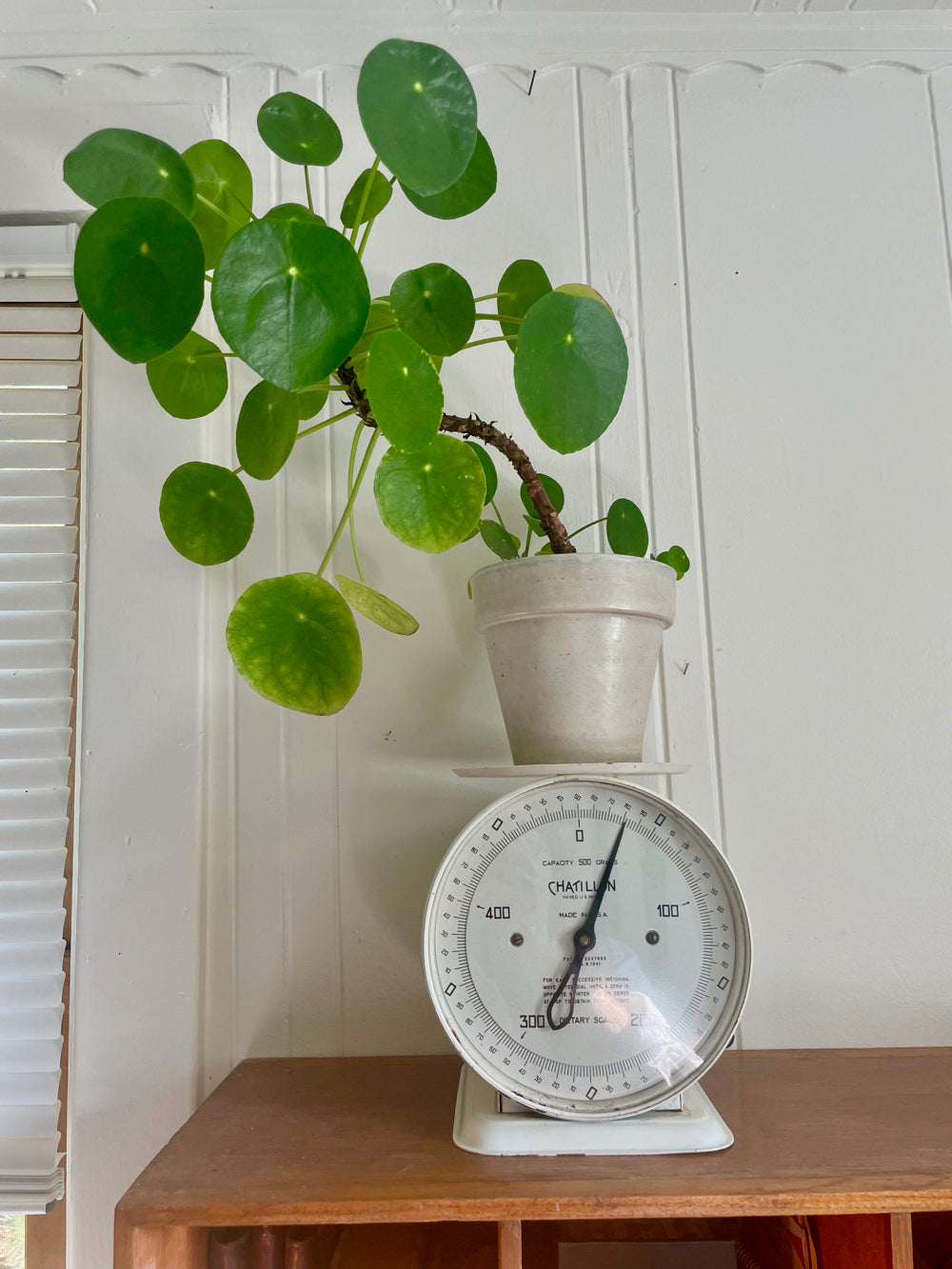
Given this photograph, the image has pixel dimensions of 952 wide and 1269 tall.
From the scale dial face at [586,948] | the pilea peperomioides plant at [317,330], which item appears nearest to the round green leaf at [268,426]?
the pilea peperomioides plant at [317,330]

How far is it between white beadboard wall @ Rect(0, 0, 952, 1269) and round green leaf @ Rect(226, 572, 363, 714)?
27 centimetres

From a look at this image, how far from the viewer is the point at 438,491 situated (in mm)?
830

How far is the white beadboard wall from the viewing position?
1.09 metres

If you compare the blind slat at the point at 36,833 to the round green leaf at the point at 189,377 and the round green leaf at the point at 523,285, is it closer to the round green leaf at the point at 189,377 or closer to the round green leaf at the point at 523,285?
the round green leaf at the point at 189,377

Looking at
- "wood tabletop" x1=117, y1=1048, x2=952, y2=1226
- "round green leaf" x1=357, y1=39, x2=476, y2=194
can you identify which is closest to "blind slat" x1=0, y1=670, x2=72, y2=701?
"wood tabletop" x1=117, y1=1048, x2=952, y2=1226

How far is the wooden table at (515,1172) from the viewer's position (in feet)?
2.25

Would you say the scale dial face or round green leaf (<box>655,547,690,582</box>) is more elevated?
round green leaf (<box>655,547,690,582</box>)

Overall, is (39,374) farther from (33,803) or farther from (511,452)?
(511,452)

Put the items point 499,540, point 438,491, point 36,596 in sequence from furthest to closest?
point 36,596 → point 499,540 → point 438,491

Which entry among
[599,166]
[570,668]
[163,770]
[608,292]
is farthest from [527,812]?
[599,166]

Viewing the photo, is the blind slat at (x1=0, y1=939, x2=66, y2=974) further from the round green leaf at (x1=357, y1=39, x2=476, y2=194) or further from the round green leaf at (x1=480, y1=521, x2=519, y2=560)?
the round green leaf at (x1=357, y1=39, x2=476, y2=194)

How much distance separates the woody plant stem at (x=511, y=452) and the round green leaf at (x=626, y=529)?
137 mm

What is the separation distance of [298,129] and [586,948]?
0.84m

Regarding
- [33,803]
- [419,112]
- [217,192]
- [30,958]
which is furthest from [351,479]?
[30,958]
